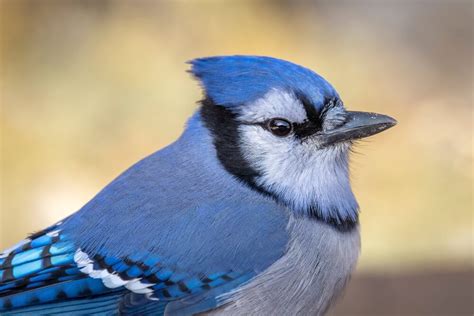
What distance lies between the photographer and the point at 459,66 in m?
5.15

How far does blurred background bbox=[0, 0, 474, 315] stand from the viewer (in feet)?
Result: 14.5

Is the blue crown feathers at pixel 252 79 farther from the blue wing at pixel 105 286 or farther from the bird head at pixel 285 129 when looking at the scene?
the blue wing at pixel 105 286

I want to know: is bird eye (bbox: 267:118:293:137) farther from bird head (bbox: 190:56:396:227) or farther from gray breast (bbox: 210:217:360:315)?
gray breast (bbox: 210:217:360:315)

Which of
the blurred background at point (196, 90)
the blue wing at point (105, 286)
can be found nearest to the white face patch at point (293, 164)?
the blue wing at point (105, 286)

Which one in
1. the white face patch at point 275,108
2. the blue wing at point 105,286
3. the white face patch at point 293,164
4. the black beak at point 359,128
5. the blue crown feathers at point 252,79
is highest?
the blue crown feathers at point 252,79

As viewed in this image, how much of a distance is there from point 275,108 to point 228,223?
0.98 feet

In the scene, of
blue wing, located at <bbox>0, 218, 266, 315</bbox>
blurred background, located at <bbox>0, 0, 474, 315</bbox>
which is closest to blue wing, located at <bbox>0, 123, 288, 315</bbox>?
blue wing, located at <bbox>0, 218, 266, 315</bbox>

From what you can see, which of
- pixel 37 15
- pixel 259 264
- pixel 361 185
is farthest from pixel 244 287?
pixel 37 15

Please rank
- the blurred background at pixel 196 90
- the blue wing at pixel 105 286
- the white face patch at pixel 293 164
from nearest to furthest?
the blue wing at pixel 105 286 → the white face patch at pixel 293 164 → the blurred background at pixel 196 90

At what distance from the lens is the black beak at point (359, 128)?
7.04ft

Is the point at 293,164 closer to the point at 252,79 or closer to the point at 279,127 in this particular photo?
the point at 279,127

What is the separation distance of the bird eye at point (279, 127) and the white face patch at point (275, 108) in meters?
0.01

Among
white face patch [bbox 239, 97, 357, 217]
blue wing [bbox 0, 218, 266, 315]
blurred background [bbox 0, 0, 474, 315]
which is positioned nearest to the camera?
blue wing [bbox 0, 218, 266, 315]

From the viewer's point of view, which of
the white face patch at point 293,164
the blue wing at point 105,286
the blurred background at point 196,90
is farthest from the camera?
Result: the blurred background at point 196,90
